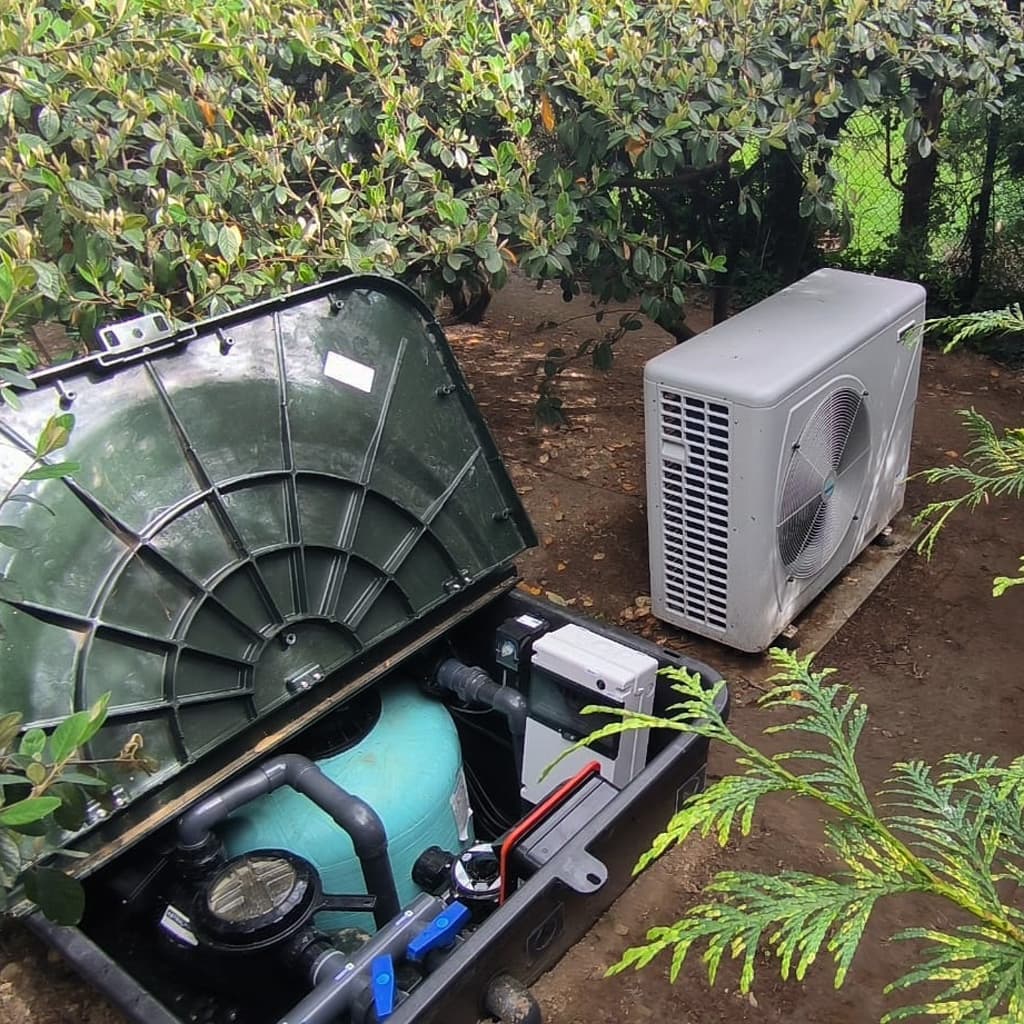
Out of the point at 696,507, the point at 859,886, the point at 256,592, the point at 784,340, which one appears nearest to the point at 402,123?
the point at 784,340

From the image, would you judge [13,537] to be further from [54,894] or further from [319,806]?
[319,806]

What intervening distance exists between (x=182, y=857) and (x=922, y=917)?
1826mm

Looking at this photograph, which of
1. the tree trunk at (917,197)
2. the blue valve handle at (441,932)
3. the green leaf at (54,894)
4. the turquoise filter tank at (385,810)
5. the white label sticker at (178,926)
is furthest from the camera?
the tree trunk at (917,197)

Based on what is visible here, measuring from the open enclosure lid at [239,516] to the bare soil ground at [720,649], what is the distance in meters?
0.79

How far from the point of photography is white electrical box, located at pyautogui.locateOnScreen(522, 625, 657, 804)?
207cm

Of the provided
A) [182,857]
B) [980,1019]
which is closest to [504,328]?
[182,857]

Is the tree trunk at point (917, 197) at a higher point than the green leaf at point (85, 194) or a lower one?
lower

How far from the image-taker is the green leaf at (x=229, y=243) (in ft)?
8.86

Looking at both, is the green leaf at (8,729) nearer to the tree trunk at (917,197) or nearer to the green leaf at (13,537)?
the green leaf at (13,537)

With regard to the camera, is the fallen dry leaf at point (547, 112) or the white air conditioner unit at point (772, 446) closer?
the white air conditioner unit at point (772, 446)

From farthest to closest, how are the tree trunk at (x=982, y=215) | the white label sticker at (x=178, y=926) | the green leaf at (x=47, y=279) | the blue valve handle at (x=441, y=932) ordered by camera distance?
the tree trunk at (x=982, y=215)
the green leaf at (x=47, y=279)
the white label sticker at (x=178, y=926)
the blue valve handle at (x=441, y=932)

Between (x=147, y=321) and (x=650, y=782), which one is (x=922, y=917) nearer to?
(x=650, y=782)

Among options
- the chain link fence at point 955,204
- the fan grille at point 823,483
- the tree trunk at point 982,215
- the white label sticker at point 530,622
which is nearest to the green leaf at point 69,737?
the white label sticker at point 530,622

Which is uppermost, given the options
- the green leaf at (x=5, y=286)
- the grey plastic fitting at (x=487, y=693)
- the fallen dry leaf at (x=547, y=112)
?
the green leaf at (x=5, y=286)
